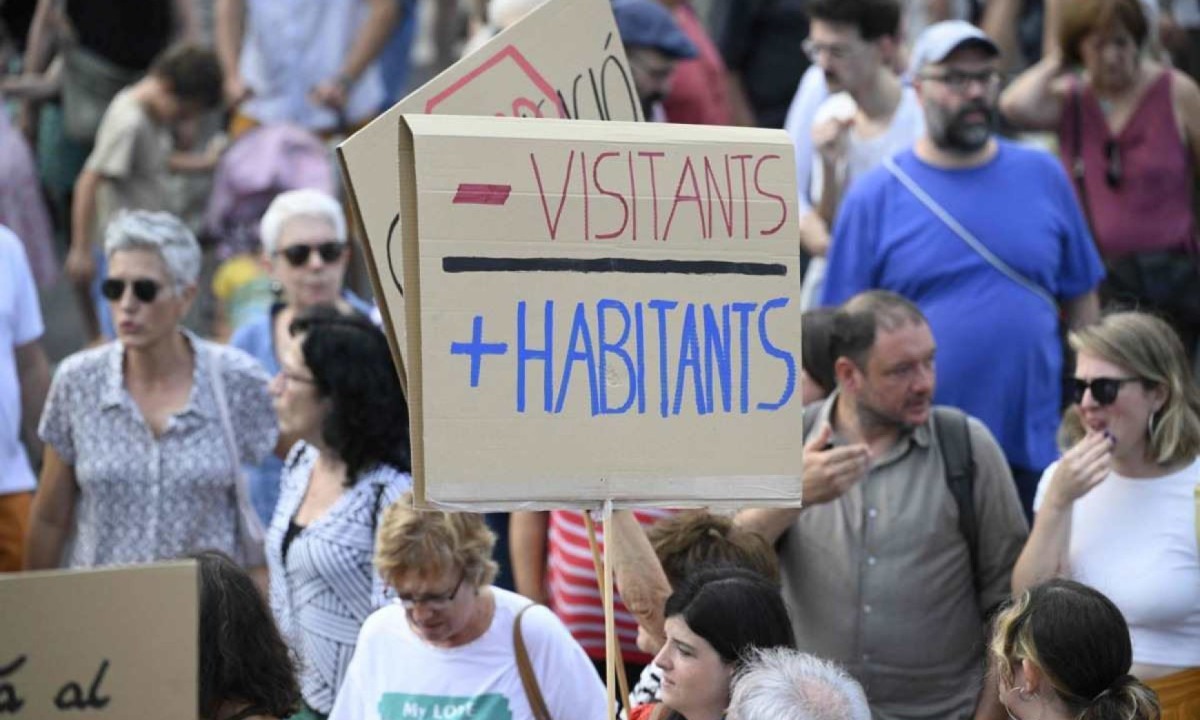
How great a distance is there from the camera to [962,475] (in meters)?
5.40

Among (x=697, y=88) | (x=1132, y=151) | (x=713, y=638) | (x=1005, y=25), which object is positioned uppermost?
(x=1005, y=25)

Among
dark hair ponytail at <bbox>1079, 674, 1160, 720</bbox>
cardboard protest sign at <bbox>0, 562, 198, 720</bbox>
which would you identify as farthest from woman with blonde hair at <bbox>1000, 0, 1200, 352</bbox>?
cardboard protest sign at <bbox>0, 562, 198, 720</bbox>

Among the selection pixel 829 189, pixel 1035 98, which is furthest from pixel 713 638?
pixel 1035 98

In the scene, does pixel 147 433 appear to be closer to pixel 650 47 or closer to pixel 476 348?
pixel 650 47

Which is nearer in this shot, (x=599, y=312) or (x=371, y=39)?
(x=599, y=312)

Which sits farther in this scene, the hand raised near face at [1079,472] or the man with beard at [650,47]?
the man with beard at [650,47]

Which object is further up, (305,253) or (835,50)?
(835,50)

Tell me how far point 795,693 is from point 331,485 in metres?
2.18

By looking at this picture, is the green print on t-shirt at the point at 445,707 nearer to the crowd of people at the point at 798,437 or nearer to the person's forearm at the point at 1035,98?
the crowd of people at the point at 798,437

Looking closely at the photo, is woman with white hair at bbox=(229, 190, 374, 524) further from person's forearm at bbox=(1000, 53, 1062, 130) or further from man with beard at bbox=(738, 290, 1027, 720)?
person's forearm at bbox=(1000, 53, 1062, 130)

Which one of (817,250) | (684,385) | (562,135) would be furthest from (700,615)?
(817,250)

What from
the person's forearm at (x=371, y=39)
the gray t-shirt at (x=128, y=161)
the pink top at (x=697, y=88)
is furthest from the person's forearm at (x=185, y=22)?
the pink top at (x=697, y=88)

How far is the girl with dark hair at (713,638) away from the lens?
420cm

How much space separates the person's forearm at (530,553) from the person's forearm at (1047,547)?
152cm
